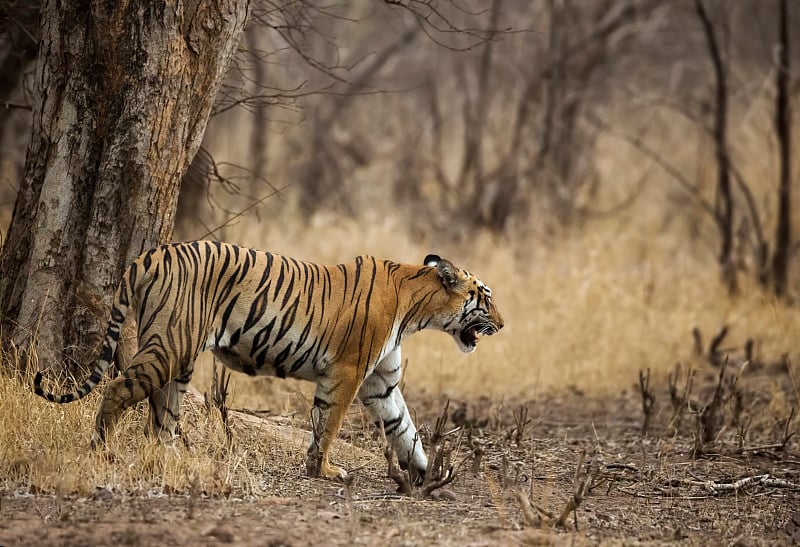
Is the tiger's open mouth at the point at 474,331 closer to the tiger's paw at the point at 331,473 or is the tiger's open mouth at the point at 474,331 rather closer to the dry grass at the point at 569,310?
the tiger's paw at the point at 331,473

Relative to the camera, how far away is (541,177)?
15602 millimetres

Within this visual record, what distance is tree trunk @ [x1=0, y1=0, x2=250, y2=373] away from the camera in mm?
6168

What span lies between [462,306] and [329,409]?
0.98 meters

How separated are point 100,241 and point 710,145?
15.7 meters

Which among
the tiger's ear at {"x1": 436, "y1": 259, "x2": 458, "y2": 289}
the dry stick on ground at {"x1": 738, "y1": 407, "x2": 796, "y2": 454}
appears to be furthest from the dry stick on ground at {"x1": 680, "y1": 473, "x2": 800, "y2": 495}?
the tiger's ear at {"x1": 436, "y1": 259, "x2": 458, "y2": 289}

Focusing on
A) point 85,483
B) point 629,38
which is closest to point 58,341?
point 85,483

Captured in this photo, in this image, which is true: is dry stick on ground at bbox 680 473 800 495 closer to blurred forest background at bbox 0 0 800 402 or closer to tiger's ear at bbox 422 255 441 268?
tiger's ear at bbox 422 255 441 268

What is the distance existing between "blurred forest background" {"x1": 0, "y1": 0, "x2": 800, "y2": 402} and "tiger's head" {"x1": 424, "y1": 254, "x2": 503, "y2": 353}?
205 centimetres

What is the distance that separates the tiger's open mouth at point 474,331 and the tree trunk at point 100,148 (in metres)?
1.75

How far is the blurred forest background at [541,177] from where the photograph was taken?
10.6 metres

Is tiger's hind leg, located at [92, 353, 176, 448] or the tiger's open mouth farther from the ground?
the tiger's open mouth

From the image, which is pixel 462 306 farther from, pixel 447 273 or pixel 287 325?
pixel 287 325

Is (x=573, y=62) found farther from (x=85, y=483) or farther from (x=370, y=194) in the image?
(x=85, y=483)

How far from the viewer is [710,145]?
20078 mm
